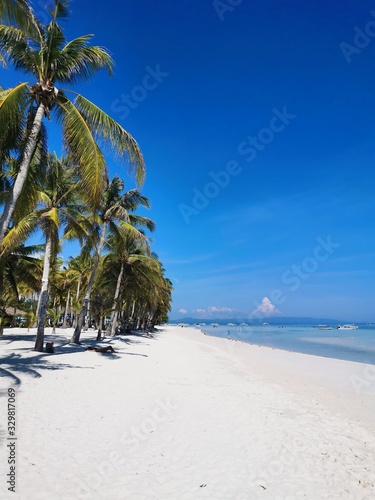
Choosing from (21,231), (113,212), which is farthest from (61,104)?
(113,212)

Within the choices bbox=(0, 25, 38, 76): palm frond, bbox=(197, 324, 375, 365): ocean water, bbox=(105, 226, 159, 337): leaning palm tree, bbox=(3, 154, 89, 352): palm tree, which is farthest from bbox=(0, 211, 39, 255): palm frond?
bbox=(197, 324, 375, 365): ocean water

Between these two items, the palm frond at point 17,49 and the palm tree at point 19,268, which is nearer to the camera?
the palm frond at point 17,49

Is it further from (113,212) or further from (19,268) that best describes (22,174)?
(19,268)

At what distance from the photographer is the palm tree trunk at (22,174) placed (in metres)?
6.71

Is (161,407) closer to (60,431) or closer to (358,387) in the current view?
(60,431)

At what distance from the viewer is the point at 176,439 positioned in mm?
5250

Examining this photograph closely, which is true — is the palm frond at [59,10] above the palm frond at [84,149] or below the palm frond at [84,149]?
above

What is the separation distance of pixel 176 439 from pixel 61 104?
27.9 ft

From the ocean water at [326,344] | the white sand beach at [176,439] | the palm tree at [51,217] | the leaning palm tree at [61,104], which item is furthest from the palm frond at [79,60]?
the ocean water at [326,344]

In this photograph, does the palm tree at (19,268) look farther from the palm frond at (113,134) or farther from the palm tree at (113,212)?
the palm frond at (113,134)

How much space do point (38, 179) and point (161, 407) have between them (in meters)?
7.63

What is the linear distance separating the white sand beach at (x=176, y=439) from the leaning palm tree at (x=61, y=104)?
187 inches

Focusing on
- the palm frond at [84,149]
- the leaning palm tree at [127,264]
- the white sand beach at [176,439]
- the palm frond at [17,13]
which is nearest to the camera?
the white sand beach at [176,439]

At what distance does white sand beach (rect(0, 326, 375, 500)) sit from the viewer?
380 cm
